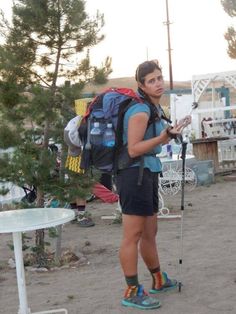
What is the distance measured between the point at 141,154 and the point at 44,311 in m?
1.34

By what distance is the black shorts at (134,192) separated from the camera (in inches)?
152

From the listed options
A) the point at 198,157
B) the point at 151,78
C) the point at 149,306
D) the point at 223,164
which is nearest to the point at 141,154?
A: the point at 151,78

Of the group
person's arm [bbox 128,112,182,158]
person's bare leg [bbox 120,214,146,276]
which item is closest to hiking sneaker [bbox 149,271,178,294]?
person's bare leg [bbox 120,214,146,276]

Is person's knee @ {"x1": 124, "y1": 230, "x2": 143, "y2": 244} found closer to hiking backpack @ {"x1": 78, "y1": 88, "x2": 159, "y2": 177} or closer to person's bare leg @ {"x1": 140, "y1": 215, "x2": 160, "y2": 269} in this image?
person's bare leg @ {"x1": 140, "y1": 215, "x2": 160, "y2": 269}

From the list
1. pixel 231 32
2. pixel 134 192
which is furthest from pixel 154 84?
pixel 231 32

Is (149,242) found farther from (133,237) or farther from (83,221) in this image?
(83,221)

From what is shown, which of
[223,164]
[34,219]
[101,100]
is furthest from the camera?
[223,164]

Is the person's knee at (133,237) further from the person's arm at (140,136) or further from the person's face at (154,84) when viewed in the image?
the person's face at (154,84)

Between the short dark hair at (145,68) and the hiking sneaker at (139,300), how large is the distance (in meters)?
1.50

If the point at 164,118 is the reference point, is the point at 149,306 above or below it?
below

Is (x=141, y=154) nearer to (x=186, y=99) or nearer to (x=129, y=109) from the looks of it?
(x=129, y=109)

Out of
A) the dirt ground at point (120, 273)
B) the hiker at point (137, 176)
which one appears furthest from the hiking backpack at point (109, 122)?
the dirt ground at point (120, 273)

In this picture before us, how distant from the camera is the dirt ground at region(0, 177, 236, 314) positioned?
4152 mm

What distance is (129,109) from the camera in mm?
3785
